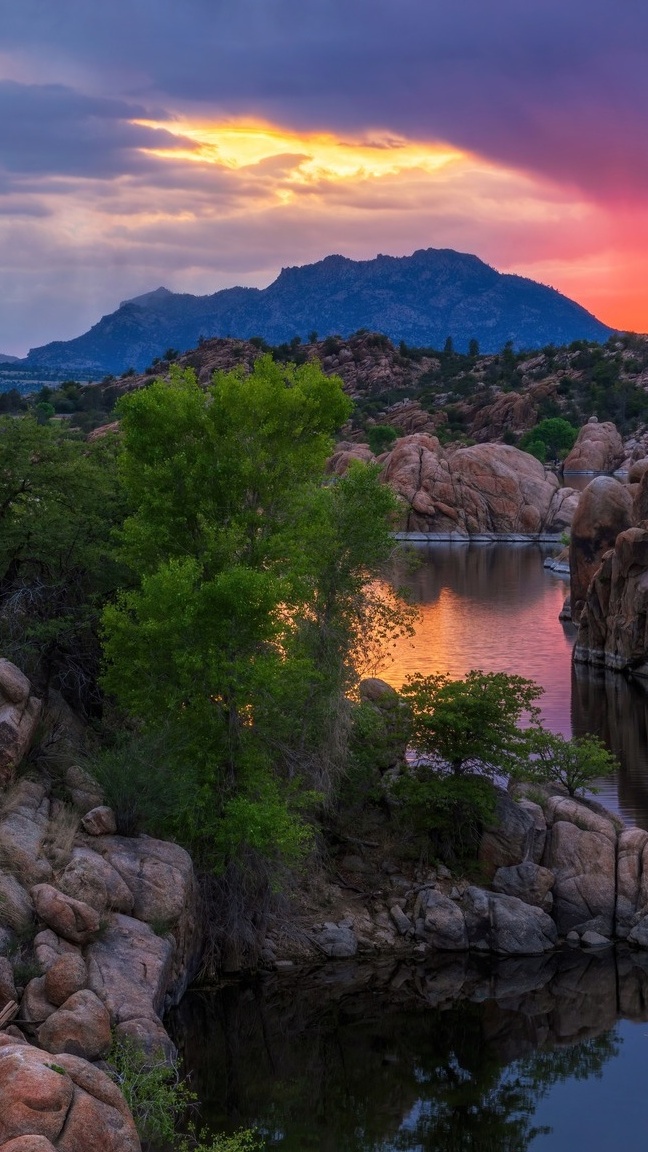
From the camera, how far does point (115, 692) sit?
31109 mm

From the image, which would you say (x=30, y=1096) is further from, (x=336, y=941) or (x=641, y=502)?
(x=641, y=502)

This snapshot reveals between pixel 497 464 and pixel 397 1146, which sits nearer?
pixel 397 1146

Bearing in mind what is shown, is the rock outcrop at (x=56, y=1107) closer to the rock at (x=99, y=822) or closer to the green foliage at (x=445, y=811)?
the rock at (x=99, y=822)

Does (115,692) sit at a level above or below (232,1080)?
above

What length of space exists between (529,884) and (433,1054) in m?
6.81

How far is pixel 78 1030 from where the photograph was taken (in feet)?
65.5

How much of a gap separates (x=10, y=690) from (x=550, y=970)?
15.7 m

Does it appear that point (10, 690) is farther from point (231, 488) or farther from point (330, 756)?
point (330, 756)

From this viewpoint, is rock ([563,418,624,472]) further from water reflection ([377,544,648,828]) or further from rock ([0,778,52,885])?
rock ([0,778,52,885])

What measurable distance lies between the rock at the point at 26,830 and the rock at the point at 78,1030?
335cm

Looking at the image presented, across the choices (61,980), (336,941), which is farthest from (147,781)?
(336,941)

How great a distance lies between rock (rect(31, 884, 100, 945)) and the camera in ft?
73.3

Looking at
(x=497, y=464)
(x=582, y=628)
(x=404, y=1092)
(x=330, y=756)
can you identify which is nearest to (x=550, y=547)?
(x=497, y=464)

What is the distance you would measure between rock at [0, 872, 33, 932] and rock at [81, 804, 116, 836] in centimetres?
346
